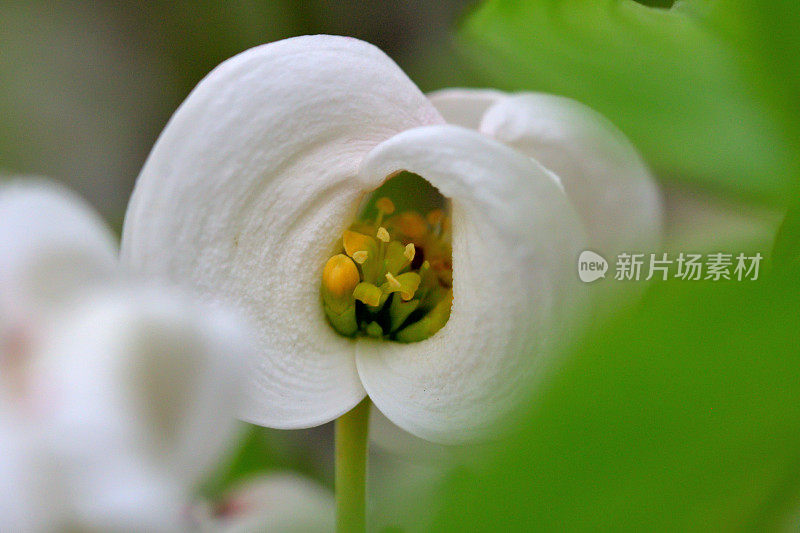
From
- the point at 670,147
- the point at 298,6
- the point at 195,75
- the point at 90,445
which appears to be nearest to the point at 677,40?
the point at 670,147

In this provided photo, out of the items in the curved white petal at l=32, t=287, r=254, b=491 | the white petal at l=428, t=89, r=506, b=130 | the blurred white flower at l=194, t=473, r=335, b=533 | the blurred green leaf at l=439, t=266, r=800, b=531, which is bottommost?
the blurred white flower at l=194, t=473, r=335, b=533

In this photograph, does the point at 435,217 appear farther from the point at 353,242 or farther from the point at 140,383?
the point at 140,383

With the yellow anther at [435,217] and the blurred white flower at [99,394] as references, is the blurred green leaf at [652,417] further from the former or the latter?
the yellow anther at [435,217]

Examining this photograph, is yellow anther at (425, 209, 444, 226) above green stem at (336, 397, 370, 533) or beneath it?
above

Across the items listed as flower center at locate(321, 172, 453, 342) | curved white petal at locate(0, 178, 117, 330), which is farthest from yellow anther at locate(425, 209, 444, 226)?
curved white petal at locate(0, 178, 117, 330)

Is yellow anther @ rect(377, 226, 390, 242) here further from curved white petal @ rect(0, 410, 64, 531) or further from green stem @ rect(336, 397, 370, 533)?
curved white petal @ rect(0, 410, 64, 531)

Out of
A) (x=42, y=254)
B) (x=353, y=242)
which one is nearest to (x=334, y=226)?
(x=353, y=242)
